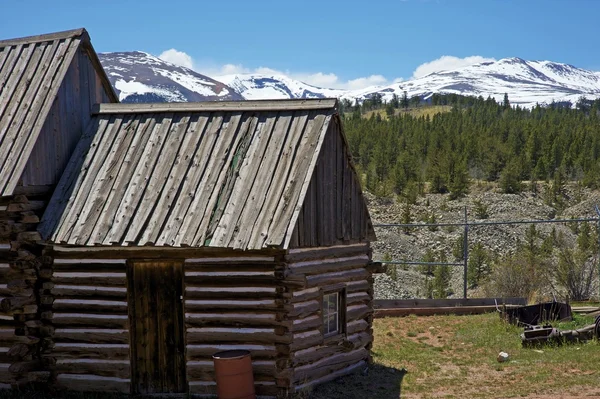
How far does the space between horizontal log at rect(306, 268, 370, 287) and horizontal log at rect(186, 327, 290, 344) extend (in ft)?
3.55

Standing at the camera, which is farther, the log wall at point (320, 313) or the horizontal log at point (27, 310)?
the horizontal log at point (27, 310)

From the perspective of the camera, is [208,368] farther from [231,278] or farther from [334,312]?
[334,312]

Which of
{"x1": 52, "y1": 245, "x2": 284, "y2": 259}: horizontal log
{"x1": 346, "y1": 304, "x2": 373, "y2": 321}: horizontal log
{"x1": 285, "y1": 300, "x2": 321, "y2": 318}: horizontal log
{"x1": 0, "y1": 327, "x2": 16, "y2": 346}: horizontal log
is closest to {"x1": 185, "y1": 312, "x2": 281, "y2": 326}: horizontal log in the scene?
{"x1": 285, "y1": 300, "x2": 321, "y2": 318}: horizontal log

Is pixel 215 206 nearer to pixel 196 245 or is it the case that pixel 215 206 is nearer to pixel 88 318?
pixel 196 245

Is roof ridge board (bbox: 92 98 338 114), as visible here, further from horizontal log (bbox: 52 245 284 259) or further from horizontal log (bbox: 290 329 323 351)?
horizontal log (bbox: 290 329 323 351)

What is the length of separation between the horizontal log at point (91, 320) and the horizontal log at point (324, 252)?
119 inches

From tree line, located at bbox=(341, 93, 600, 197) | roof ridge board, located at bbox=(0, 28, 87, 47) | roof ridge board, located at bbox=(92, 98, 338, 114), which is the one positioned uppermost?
tree line, located at bbox=(341, 93, 600, 197)

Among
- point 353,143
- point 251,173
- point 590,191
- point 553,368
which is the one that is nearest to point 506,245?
point 590,191

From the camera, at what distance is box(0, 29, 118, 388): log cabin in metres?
12.2

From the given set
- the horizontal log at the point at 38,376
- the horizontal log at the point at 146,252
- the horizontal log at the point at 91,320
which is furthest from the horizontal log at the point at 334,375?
the horizontal log at the point at 38,376

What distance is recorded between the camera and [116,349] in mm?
12195

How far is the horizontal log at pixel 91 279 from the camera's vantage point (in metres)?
12.2

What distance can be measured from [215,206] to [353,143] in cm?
5535

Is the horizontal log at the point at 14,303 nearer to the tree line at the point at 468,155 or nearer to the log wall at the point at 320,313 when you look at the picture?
the log wall at the point at 320,313
